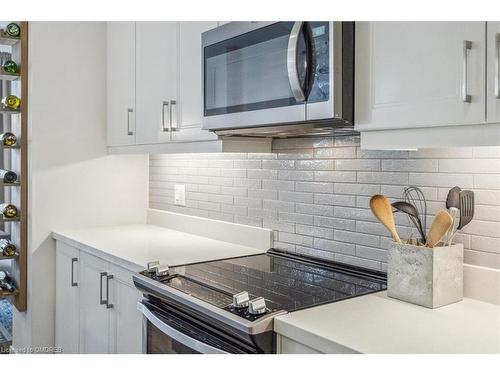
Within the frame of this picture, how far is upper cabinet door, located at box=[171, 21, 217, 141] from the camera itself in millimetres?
2072

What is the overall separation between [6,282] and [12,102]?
104 centimetres

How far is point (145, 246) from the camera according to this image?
232cm

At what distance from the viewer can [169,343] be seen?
1.63m

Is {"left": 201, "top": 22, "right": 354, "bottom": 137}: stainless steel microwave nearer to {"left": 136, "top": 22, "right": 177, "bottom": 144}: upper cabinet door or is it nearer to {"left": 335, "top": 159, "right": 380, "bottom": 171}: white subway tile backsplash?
{"left": 335, "top": 159, "right": 380, "bottom": 171}: white subway tile backsplash

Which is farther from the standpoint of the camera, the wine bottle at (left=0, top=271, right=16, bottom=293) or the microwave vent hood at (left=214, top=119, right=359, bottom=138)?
the wine bottle at (left=0, top=271, right=16, bottom=293)

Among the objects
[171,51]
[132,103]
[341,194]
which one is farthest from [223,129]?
→ [132,103]

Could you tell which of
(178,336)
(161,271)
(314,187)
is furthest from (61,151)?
(178,336)

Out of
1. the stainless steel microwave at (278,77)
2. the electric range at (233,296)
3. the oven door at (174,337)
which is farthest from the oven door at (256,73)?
the oven door at (174,337)

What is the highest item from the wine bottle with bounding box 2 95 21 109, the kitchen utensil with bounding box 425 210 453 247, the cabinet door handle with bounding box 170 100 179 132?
the wine bottle with bounding box 2 95 21 109

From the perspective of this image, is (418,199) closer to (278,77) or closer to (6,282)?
(278,77)

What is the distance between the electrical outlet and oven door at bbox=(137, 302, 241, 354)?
110 cm

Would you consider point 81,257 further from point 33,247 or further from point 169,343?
point 169,343

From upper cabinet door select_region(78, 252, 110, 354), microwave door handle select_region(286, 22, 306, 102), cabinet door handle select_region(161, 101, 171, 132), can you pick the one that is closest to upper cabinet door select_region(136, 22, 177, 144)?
cabinet door handle select_region(161, 101, 171, 132)

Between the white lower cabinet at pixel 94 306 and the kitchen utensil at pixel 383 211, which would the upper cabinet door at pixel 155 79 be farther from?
the kitchen utensil at pixel 383 211
